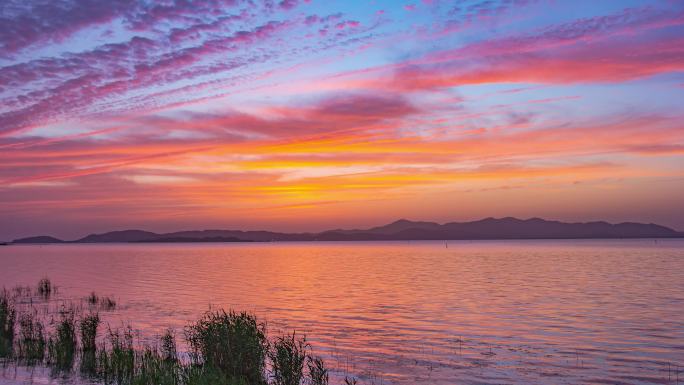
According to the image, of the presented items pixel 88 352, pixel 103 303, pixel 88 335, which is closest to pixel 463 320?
pixel 88 335

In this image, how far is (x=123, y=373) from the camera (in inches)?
854

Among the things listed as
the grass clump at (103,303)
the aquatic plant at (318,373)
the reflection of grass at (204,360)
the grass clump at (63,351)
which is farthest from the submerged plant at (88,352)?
the grass clump at (103,303)

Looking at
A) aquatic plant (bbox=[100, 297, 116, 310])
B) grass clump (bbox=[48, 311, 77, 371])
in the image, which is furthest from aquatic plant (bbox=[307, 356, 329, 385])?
aquatic plant (bbox=[100, 297, 116, 310])

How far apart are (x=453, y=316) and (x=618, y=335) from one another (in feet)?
40.1

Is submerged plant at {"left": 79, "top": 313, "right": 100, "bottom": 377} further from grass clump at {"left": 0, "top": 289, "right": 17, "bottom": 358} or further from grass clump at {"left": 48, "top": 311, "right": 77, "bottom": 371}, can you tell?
grass clump at {"left": 0, "top": 289, "right": 17, "bottom": 358}

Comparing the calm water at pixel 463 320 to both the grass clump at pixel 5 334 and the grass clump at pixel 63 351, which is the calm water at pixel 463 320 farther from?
the grass clump at pixel 5 334

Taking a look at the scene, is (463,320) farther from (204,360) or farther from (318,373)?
(318,373)

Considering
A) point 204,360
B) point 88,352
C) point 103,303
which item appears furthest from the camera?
point 103,303

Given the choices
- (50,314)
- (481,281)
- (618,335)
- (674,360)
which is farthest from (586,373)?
(481,281)

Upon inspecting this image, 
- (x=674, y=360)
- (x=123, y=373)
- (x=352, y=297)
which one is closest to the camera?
(x=123, y=373)

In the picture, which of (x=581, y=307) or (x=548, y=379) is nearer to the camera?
(x=548, y=379)

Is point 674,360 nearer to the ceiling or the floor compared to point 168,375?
nearer to the floor

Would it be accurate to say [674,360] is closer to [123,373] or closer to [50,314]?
[123,373]

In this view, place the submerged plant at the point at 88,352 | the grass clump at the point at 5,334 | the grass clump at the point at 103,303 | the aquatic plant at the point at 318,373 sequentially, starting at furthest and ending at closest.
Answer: the grass clump at the point at 103,303, the grass clump at the point at 5,334, the submerged plant at the point at 88,352, the aquatic plant at the point at 318,373
